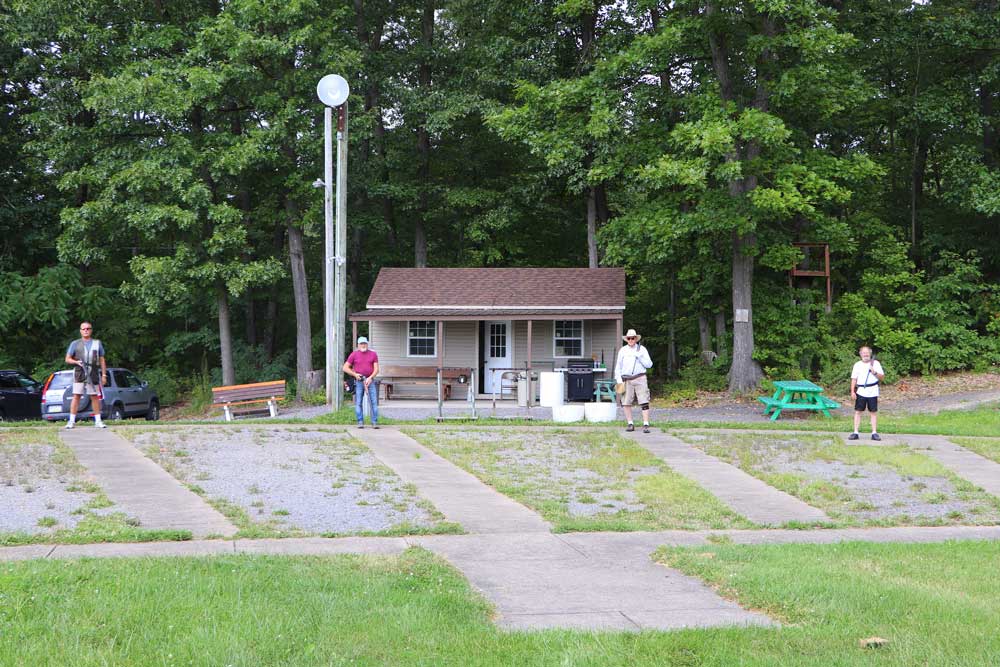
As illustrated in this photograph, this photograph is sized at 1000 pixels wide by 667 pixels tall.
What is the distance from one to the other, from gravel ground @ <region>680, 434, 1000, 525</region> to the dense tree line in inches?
319

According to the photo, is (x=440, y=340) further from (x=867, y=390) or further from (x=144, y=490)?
(x=144, y=490)

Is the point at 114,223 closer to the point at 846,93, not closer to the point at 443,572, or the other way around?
the point at 846,93

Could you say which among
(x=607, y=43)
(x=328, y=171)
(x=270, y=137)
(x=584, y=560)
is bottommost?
(x=584, y=560)

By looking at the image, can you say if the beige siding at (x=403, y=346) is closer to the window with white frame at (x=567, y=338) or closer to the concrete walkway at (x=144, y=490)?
the window with white frame at (x=567, y=338)

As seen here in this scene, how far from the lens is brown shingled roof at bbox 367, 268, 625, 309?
86.6 feet

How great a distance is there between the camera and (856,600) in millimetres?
5875

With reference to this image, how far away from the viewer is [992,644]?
5.05 meters

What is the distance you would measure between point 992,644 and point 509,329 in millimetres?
22122

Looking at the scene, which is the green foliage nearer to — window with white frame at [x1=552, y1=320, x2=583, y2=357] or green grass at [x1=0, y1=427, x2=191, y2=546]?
window with white frame at [x1=552, y1=320, x2=583, y2=357]

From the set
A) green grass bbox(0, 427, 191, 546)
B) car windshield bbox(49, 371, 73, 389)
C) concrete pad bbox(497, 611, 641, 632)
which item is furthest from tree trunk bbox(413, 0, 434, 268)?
concrete pad bbox(497, 611, 641, 632)

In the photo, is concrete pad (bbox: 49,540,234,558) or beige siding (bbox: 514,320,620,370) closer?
concrete pad (bbox: 49,540,234,558)

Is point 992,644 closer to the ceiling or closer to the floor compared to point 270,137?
closer to the floor

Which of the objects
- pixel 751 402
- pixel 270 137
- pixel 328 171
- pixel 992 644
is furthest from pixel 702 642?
pixel 270 137

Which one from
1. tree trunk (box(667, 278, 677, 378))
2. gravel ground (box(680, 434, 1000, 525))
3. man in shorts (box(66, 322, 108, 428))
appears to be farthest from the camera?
tree trunk (box(667, 278, 677, 378))
